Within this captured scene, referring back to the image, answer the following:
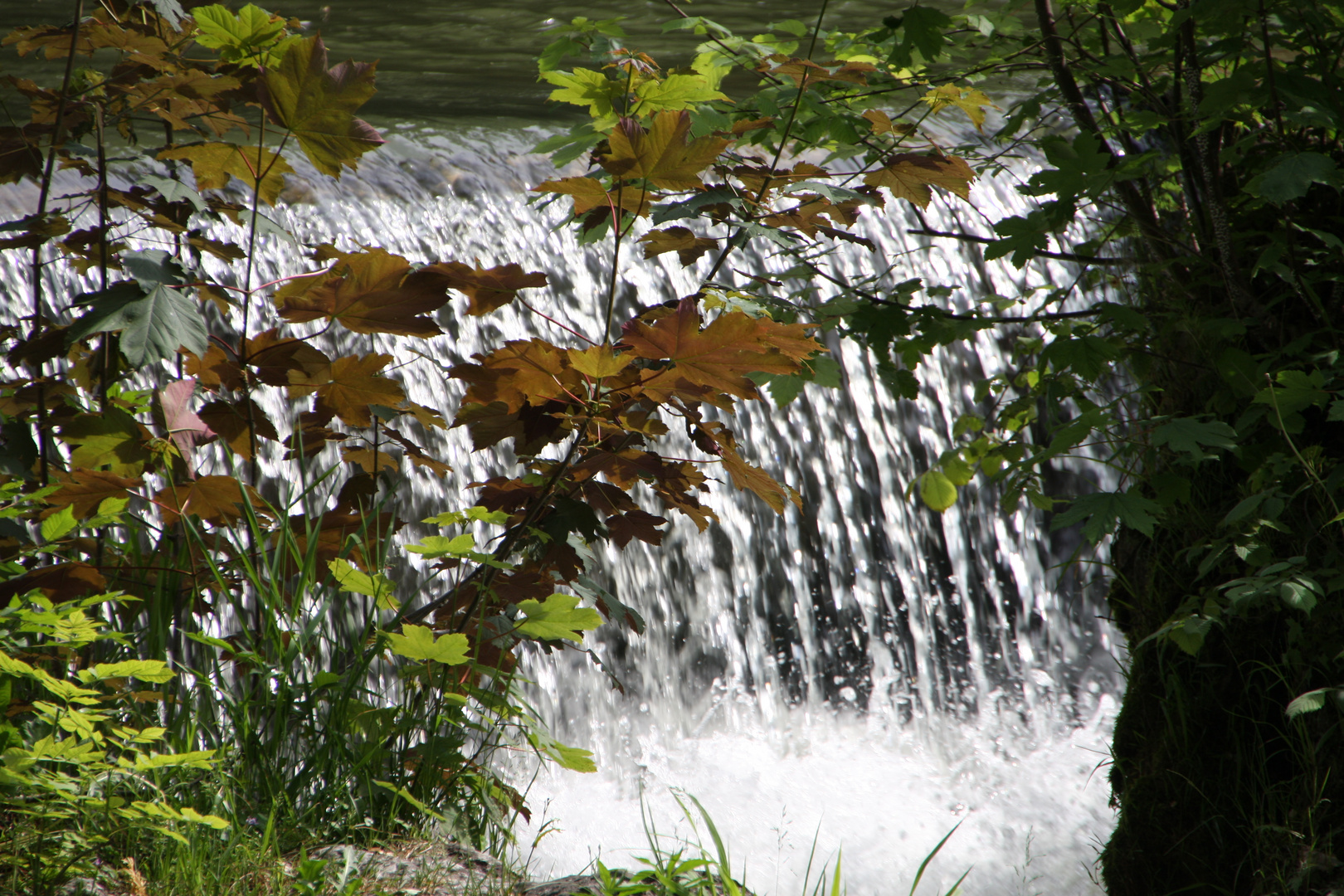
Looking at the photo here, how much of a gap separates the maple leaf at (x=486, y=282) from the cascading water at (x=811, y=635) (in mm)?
1891

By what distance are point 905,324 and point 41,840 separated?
2.03 metres

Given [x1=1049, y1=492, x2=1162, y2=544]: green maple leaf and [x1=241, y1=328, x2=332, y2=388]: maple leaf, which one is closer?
[x1=241, y1=328, x2=332, y2=388]: maple leaf

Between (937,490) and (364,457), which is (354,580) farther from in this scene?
(937,490)

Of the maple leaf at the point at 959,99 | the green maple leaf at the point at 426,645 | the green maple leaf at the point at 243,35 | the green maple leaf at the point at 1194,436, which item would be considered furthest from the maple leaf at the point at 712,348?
the maple leaf at the point at 959,99

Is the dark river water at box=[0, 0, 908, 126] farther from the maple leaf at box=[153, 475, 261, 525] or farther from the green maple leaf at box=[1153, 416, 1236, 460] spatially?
the green maple leaf at box=[1153, 416, 1236, 460]

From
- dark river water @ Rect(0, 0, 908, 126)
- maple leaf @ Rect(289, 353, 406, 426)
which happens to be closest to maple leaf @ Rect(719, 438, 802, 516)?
maple leaf @ Rect(289, 353, 406, 426)

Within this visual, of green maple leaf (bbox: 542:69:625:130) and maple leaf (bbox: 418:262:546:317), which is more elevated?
green maple leaf (bbox: 542:69:625:130)

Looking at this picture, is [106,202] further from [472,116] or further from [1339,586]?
[472,116]

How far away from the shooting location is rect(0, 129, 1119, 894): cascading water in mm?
3660

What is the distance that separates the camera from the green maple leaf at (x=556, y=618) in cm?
152

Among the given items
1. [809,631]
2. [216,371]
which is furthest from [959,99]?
[809,631]

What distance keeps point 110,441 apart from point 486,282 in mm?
682

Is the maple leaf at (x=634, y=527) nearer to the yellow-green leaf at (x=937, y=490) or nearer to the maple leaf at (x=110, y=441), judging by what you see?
the maple leaf at (x=110, y=441)

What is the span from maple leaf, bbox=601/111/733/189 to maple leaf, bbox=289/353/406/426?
0.52 metres
